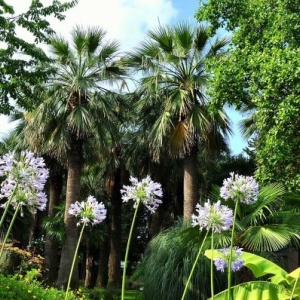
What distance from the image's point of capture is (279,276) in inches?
248

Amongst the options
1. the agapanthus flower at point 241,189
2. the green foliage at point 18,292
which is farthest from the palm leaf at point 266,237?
the agapanthus flower at point 241,189

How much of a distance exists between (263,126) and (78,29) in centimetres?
700

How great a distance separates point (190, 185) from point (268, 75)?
4.42m

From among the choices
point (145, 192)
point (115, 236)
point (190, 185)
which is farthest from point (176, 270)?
point (115, 236)

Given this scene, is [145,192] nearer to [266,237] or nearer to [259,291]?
[259,291]

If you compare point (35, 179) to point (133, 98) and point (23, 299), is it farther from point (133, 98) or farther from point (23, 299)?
point (133, 98)

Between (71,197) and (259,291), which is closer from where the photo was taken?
(259,291)

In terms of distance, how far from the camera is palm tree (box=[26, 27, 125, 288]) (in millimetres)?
16422

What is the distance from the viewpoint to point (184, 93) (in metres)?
15.6

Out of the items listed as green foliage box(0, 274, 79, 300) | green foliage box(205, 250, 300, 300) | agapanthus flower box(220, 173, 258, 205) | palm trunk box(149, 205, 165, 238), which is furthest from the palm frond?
palm trunk box(149, 205, 165, 238)

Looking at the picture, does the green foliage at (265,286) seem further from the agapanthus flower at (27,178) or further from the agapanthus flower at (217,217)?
the agapanthus flower at (27,178)

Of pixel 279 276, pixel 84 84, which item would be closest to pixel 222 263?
pixel 279 276

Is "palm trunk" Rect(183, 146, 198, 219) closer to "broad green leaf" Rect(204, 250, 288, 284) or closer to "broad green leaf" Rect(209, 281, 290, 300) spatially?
"broad green leaf" Rect(204, 250, 288, 284)

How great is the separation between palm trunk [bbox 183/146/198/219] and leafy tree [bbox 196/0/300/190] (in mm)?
2348
